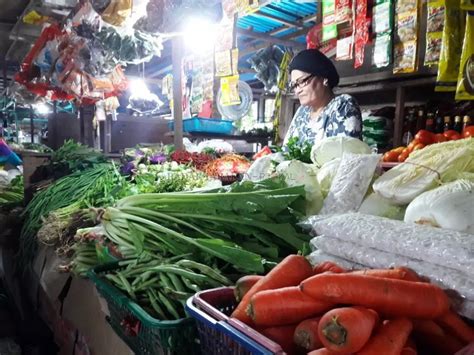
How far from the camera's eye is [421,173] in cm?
144

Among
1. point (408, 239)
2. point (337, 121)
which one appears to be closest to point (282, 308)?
point (408, 239)

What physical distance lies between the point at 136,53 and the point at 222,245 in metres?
4.29

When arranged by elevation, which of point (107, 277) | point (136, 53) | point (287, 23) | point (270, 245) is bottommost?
point (107, 277)

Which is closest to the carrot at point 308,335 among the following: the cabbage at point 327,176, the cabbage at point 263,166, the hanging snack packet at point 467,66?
the cabbage at point 327,176

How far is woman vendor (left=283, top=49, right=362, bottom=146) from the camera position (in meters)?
2.92

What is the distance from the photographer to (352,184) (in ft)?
5.31

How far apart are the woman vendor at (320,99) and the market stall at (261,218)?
0.97 ft

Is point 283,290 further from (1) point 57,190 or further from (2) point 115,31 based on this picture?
(2) point 115,31

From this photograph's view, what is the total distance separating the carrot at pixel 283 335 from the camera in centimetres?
87

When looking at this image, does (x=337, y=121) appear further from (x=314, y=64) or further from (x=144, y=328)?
(x=144, y=328)

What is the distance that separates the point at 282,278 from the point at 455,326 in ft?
1.42

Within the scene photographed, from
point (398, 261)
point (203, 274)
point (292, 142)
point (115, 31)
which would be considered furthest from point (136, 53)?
point (398, 261)

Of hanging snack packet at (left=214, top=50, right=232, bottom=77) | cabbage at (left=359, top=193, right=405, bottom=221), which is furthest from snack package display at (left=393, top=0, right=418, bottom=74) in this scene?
cabbage at (left=359, top=193, right=405, bottom=221)

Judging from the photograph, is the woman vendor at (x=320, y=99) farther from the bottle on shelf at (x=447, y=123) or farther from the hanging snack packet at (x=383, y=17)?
the bottle on shelf at (x=447, y=123)
